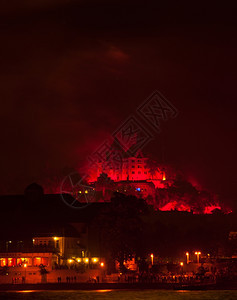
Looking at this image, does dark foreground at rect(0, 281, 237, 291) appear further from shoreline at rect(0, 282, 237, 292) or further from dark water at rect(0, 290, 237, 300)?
dark water at rect(0, 290, 237, 300)

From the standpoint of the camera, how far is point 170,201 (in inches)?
6836

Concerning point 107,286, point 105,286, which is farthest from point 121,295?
point 105,286

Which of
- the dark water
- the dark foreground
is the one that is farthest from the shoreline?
the dark water

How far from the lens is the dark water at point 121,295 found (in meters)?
63.6

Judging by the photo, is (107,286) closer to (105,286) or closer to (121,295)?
(105,286)

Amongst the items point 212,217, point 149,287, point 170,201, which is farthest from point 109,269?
point 170,201

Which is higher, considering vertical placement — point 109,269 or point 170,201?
point 170,201

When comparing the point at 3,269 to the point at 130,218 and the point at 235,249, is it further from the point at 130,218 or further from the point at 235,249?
the point at 235,249

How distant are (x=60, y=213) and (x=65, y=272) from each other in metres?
23.3

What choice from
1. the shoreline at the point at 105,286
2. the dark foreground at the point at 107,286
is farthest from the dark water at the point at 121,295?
the dark foreground at the point at 107,286

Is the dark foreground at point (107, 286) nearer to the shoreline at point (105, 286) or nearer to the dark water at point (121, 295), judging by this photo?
the shoreline at point (105, 286)

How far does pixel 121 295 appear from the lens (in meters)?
64.8

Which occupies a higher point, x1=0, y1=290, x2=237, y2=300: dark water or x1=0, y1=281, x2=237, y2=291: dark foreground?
x1=0, y1=281, x2=237, y2=291: dark foreground

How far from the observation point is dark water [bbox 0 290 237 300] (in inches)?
2502
